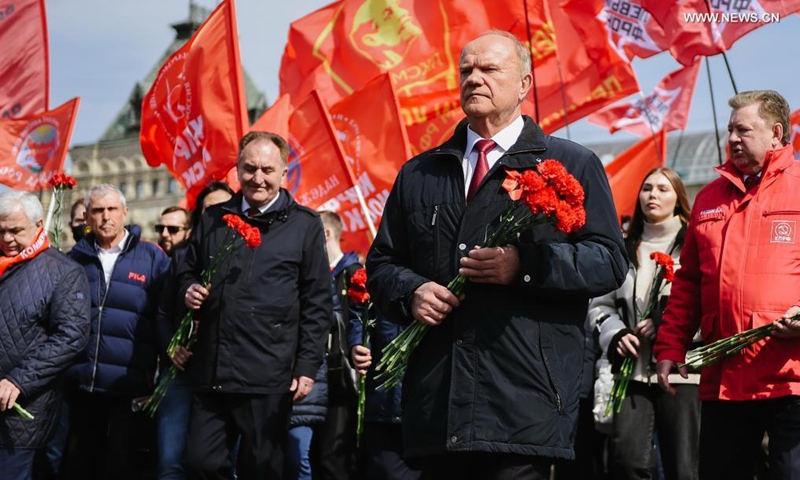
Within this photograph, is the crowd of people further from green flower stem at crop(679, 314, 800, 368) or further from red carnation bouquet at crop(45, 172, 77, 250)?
red carnation bouquet at crop(45, 172, 77, 250)

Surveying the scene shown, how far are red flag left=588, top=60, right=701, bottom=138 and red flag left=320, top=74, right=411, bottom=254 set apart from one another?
4.56 metres

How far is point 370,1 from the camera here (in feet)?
42.7

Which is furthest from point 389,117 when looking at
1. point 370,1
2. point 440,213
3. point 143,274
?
point 440,213

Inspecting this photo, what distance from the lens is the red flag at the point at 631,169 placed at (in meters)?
13.1

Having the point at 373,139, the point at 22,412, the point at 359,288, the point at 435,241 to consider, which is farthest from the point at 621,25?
the point at 435,241

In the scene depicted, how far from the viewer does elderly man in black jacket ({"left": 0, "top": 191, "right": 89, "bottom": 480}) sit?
22.6 ft

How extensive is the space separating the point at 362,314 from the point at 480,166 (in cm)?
373

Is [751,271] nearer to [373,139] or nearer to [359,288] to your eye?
[359,288]

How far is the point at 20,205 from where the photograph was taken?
7.30m

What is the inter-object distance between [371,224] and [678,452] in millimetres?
4640

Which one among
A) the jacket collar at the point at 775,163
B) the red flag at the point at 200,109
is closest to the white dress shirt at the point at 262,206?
the jacket collar at the point at 775,163

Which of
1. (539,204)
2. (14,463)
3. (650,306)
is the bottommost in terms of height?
(14,463)

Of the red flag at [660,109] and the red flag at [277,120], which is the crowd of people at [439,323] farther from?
the red flag at [660,109]

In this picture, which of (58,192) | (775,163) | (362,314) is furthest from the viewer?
(58,192)
